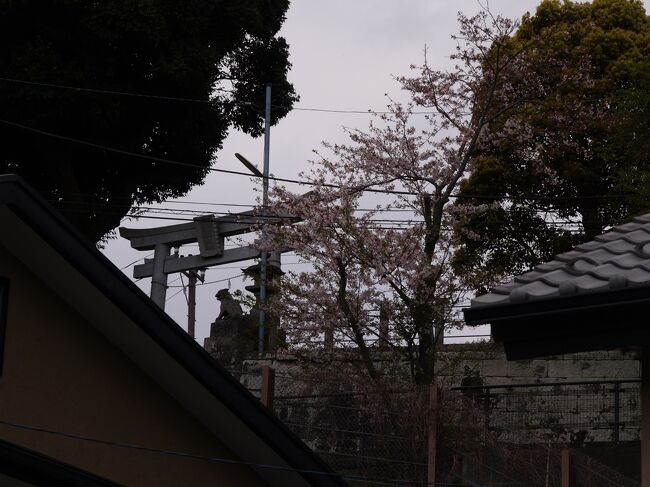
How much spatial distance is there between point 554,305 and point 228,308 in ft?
58.7

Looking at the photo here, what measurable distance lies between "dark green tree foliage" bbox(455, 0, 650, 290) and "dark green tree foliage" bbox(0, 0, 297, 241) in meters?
6.17

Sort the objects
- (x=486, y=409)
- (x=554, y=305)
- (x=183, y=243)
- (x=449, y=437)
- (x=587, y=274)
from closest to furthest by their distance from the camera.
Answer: (x=554, y=305), (x=587, y=274), (x=449, y=437), (x=486, y=409), (x=183, y=243)

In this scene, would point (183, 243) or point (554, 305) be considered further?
point (183, 243)

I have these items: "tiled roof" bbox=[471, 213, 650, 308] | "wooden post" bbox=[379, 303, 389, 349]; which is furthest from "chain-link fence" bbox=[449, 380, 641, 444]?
"tiled roof" bbox=[471, 213, 650, 308]

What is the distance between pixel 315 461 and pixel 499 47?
12095 mm

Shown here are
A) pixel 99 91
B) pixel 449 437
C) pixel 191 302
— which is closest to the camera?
pixel 449 437

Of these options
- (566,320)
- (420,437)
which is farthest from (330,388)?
(566,320)

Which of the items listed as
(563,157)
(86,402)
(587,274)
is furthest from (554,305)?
(563,157)

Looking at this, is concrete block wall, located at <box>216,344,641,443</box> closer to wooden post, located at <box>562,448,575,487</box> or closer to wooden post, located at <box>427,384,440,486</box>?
wooden post, located at <box>427,384,440,486</box>

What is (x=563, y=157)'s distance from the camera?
71.8 feet

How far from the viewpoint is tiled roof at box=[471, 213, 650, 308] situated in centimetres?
468

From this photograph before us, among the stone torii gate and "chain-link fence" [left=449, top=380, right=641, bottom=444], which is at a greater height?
the stone torii gate

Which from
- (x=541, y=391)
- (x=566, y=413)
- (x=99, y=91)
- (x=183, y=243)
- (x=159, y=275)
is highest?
(x=99, y=91)

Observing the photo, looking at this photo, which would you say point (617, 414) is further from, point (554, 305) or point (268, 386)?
point (554, 305)
